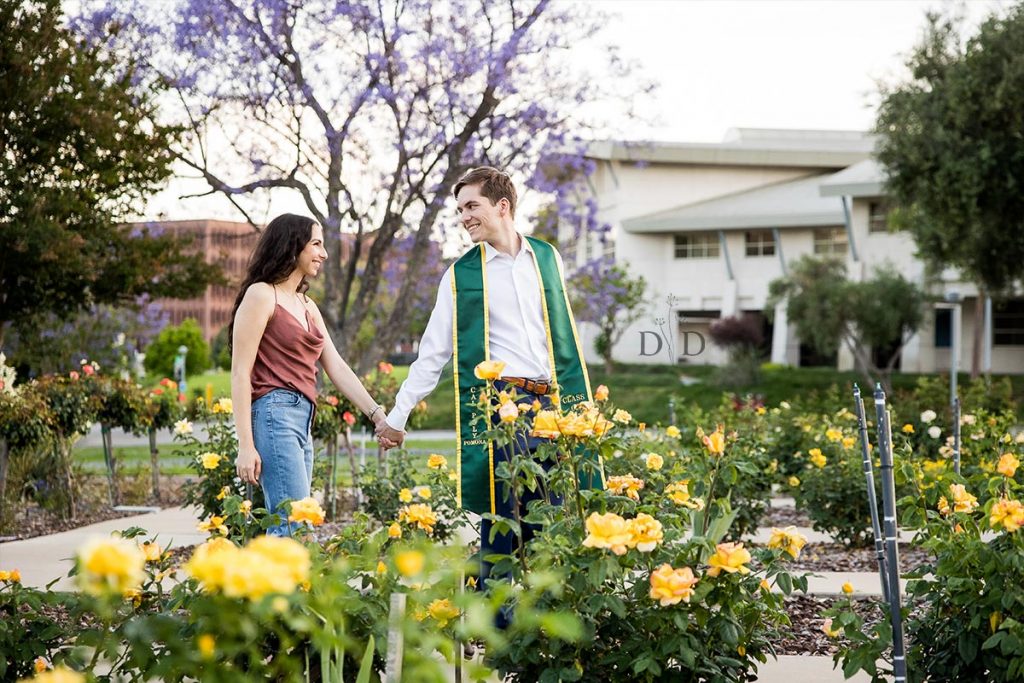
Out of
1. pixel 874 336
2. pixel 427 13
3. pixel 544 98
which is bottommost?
pixel 874 336

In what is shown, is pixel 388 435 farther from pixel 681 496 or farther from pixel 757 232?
pixel 757 232

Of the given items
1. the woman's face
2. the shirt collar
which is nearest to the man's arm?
A: the shirt collar

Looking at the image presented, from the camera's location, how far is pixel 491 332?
155 inches

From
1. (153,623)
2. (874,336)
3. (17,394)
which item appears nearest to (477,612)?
(153,623)

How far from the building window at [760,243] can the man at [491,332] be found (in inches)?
1443

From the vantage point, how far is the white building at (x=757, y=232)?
36344mm

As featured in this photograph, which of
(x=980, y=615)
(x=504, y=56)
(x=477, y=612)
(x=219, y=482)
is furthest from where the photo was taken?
(x=504, y=56)

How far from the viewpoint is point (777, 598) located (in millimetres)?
2684

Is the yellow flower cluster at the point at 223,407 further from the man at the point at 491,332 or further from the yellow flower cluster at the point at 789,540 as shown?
the yellow flower cluster at the point at 789,540

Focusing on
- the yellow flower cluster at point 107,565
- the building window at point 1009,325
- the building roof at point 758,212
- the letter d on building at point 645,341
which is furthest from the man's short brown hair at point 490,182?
the building window at point 1009,325

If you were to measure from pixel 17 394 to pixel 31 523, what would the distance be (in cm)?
112

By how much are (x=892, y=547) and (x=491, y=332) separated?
5.06 feet

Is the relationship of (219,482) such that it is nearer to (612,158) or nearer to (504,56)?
(504,56)

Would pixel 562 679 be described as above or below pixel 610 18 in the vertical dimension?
below
